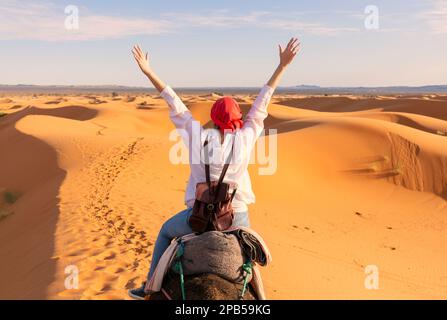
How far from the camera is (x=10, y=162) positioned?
17.4 m

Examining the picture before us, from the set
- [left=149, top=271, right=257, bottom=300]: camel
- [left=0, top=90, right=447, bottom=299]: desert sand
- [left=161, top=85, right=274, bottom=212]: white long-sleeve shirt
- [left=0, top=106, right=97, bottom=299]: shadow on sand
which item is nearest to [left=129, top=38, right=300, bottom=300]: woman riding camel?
[left=161, top=85, right=274, bottom=212]: white long-sleeve shirt

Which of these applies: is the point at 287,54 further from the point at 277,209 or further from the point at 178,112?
the point at 277,209

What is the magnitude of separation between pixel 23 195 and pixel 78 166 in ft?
6.25

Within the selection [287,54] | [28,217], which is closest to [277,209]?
[28,217]

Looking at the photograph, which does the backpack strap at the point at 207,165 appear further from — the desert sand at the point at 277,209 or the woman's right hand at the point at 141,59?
the desert sand at the point at 277,209

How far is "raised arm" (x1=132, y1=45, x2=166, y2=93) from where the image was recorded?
3131 millimetres

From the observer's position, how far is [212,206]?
2.85 metres

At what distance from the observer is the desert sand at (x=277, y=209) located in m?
6.70

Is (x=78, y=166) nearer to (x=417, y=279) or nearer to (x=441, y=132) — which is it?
(x=417, y=279)

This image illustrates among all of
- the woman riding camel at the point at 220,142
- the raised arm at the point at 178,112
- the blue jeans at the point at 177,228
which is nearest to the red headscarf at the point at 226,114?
the woman riding camel at the point at 220,142

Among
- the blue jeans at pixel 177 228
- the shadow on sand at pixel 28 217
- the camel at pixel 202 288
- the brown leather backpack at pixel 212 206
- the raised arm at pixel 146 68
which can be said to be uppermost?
the raised arm at pixel 146 68

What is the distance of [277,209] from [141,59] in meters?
9.11

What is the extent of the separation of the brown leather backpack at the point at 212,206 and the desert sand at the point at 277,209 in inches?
116
